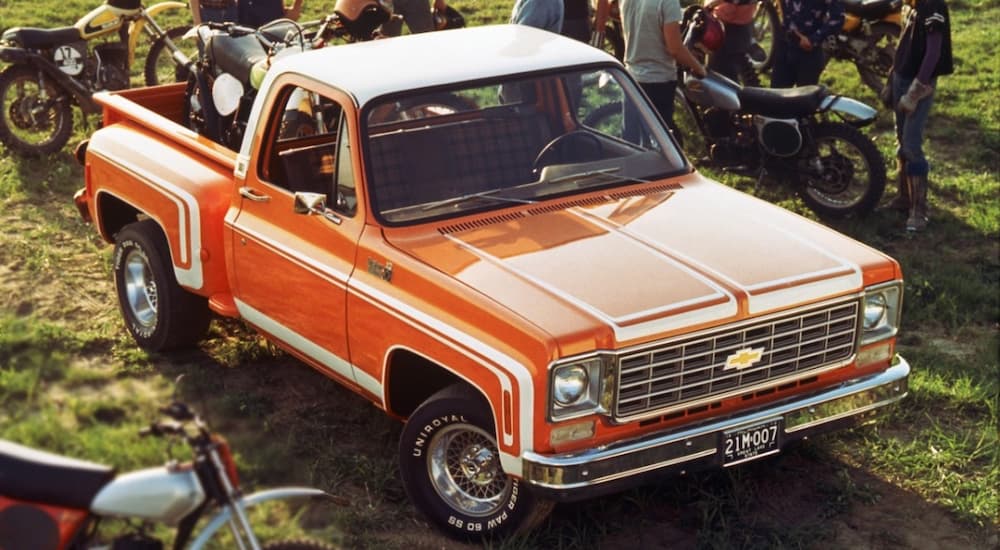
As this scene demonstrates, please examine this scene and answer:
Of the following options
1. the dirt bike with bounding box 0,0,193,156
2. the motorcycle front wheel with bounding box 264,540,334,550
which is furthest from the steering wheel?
the dirt bike with bounding box 0,0,193,156

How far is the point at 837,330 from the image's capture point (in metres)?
6.15

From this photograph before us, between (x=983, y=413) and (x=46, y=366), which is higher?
(x=46, y=366)

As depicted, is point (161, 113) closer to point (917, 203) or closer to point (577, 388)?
point (577, 388)

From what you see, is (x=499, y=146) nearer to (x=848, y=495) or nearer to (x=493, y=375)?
(x=493, y=375)

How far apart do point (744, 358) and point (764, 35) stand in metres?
9.69

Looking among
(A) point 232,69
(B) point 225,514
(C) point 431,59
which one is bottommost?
(A) point 232,69

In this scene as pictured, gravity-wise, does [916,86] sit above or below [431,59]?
below

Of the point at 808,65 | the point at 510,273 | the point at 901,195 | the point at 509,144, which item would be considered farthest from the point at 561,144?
the point at 808,65

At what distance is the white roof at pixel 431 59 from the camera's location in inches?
263

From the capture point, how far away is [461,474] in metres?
6.04

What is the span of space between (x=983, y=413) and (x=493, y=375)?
10.7ft

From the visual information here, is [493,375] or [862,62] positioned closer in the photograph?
[493,375]

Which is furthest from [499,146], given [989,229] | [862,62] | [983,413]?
[862,62]

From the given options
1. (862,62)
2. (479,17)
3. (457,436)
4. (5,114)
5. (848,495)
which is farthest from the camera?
(479,17)
